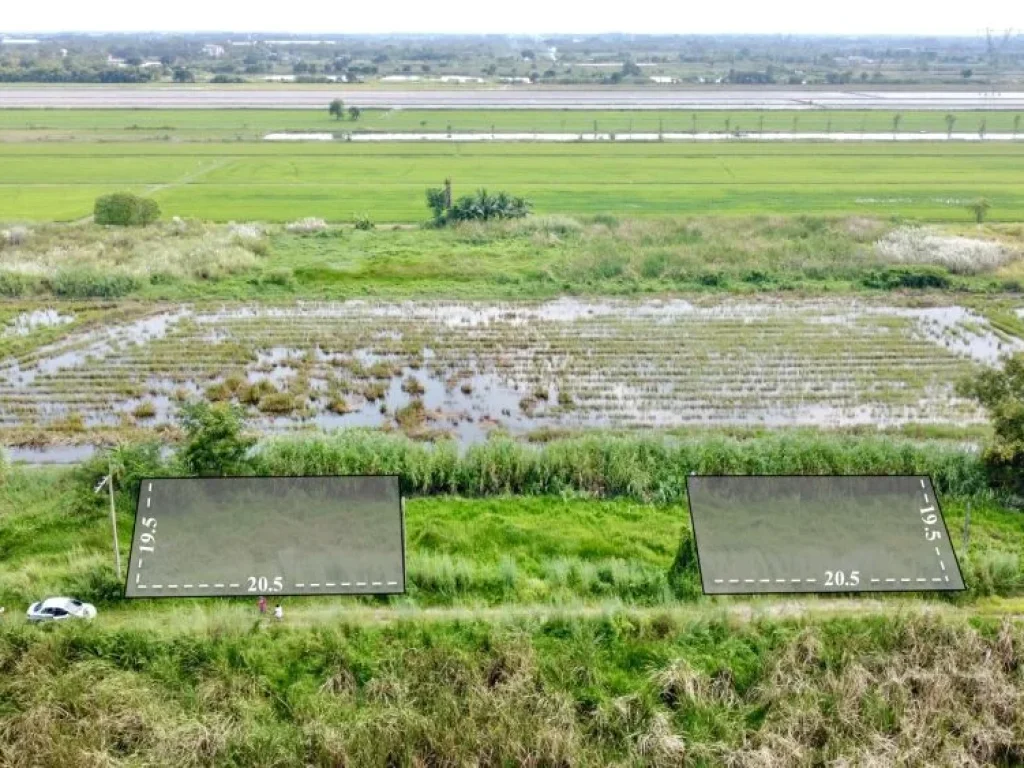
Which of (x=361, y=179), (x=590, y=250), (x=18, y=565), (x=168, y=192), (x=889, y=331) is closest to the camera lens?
(x=18, y=565)

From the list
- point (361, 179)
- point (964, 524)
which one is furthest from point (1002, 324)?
point (361, 179)

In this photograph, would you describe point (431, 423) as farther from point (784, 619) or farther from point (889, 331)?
point (889, 331)

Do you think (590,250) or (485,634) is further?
(590,250)

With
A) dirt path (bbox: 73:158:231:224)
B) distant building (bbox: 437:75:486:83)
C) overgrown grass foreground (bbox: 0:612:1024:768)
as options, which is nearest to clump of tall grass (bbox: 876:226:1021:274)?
overgrown grass foreground (bbox: 0:612:1024:768)

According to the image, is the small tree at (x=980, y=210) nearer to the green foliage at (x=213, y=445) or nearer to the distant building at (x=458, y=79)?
the green foliage at (x=213, y=445)

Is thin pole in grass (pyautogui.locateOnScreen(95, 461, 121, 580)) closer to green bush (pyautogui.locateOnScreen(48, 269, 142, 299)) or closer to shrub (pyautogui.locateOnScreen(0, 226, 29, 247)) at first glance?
green bush (pyautogui.locateOnScreen(48, 269, 142, 299))
